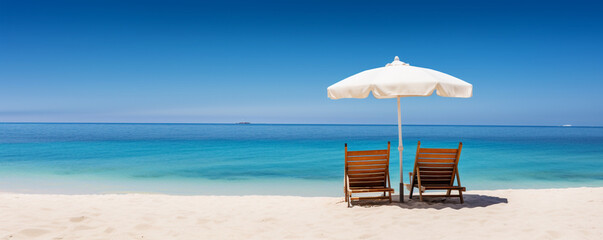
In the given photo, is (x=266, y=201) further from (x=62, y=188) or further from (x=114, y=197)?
(x=62, y=188)

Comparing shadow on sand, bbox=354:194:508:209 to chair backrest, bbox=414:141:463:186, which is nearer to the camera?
shadow on sand, bbox=354:194:508:209

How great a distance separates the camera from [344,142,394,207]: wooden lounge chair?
5289mm

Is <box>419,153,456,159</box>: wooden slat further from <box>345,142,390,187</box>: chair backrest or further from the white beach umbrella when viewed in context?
the white beach umbrella

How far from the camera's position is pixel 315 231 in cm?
405

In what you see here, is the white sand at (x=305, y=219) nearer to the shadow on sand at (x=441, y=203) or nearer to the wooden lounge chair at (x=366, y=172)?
the shadow on sand at (x=441, y=203)

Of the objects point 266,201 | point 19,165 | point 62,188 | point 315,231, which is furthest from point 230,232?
point 19,165

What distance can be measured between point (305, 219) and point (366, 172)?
4.08ft

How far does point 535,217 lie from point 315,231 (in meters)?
2.55

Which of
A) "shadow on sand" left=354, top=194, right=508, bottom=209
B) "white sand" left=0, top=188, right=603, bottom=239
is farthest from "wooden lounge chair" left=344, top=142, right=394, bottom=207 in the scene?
"white sand" left=0, top=188, right=603, bottom=239

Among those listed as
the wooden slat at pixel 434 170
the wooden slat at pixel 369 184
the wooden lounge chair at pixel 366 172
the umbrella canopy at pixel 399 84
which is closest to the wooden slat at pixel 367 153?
the wooden lounge chair at pixel 366 172

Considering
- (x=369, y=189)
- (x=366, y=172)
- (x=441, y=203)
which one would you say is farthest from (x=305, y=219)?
(x=441, y=203)

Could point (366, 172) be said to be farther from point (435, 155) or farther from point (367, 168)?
point (435, 155)

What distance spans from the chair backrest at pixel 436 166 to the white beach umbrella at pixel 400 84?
97 centimetres

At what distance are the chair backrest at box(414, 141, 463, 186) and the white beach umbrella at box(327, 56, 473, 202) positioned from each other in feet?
3.19
